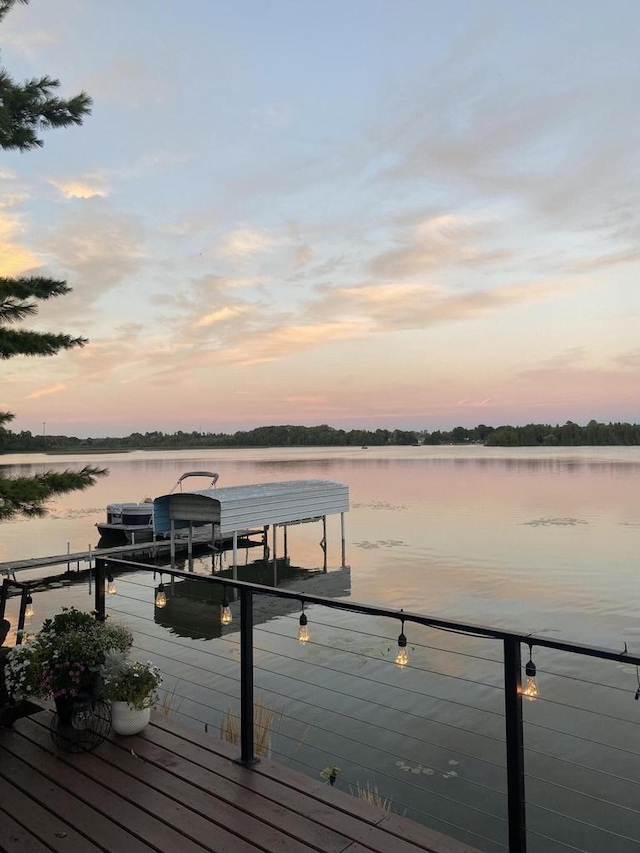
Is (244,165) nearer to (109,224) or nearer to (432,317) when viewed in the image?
(109,224)

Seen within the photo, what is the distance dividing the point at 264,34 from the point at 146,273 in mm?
9254

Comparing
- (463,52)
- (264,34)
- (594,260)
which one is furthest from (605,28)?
(594,260)

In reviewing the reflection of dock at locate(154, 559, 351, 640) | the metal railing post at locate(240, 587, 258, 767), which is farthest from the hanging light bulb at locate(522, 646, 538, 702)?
the reflection of dock at locate(154, 559, 351, 640)

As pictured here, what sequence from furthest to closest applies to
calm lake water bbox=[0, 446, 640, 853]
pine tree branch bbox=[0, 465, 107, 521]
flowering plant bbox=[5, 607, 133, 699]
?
calm lake water bbox=[0, 446, 640, 853], pine tree branch bbox=[0, 465, 107, 521], flowering plant bbox=[5, 607, 133, 699]

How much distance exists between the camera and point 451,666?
29.5ft

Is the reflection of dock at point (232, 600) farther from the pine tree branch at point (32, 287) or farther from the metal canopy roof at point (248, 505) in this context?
the pine tree branch at point (32, 287)

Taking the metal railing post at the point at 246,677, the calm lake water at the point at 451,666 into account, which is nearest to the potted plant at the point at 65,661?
the metal railing post at the point at 246,677

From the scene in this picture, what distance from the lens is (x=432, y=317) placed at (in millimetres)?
30359

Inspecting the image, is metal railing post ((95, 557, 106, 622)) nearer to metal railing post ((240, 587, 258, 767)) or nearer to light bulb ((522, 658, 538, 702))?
metal railing post ((240, 587, 258, 767))

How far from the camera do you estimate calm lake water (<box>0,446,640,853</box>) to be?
516cm

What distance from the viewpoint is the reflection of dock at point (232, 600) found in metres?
12.5

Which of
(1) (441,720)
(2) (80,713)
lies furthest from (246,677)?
(1) (441,720)

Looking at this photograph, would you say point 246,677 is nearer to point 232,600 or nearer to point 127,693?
point 127,693

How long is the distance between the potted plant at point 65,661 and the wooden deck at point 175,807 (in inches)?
11.8
